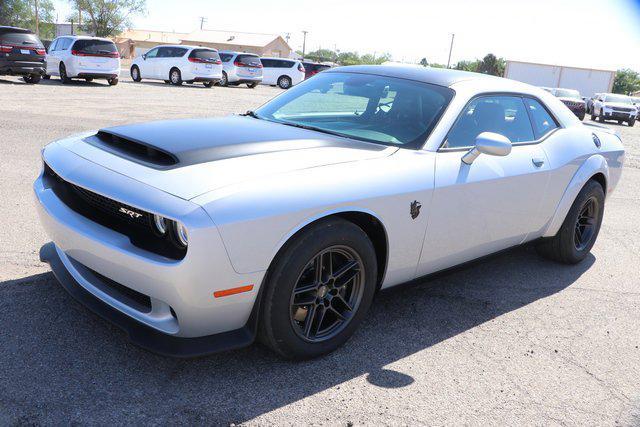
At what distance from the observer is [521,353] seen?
11.4ft

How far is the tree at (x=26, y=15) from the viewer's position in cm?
6284

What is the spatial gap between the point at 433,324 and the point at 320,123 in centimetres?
148

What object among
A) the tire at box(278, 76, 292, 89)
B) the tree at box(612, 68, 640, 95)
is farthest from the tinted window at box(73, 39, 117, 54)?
the tree at box(612, 68, 640, 95)

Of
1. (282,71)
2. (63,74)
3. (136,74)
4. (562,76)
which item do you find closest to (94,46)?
(63,74)

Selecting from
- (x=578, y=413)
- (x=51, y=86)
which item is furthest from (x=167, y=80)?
(x=578, y=413)

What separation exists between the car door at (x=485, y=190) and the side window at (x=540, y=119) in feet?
0.24

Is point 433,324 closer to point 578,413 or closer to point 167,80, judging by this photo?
point 578,413

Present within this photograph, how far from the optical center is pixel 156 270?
2.53 meters

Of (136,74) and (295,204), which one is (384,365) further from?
(136,74)

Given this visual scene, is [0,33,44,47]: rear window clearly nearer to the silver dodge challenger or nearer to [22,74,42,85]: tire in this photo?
[22,74,42,85]: tire

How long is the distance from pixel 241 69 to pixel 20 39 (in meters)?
12.1

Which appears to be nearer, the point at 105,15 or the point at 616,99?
the point at 616,99

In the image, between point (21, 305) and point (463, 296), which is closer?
point (21, 305)

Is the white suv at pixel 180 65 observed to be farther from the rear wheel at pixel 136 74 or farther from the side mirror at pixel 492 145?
the side mirror at pixel 492 145
